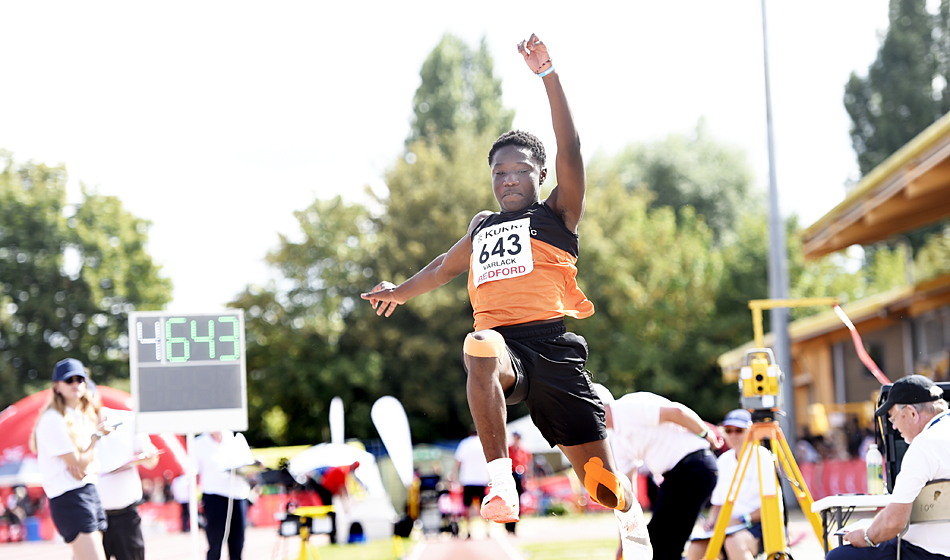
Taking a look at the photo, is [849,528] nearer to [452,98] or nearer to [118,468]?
[118,468]

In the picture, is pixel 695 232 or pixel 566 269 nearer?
pixel 566 269

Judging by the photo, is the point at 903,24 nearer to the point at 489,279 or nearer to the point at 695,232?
the point at 695,232

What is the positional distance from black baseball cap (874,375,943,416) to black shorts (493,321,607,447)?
7.33 ft

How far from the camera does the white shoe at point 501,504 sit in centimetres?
376

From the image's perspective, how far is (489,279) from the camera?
14.2ft

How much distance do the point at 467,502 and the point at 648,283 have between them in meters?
21.4

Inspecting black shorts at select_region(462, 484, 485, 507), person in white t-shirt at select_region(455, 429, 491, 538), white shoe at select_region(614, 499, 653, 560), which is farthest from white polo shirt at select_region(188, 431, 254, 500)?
black shorts at select_region(462, 484, 485, 507)

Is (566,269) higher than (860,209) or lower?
lower

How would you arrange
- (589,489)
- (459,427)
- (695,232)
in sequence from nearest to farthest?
1. (589,489)
2. (459,427)
3. (695,232)

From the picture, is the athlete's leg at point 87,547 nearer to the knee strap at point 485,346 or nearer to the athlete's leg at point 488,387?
the athlete's leg at point 488,387

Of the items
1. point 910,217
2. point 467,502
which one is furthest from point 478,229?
point 910,217

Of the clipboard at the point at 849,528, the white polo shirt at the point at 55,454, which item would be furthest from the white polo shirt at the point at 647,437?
the white polo shirt at the point at 55,454

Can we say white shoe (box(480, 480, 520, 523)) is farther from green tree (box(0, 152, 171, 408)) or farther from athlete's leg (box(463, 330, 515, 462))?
green tree (box(0, 152, 171, 408))

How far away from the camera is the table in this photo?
5762mm
